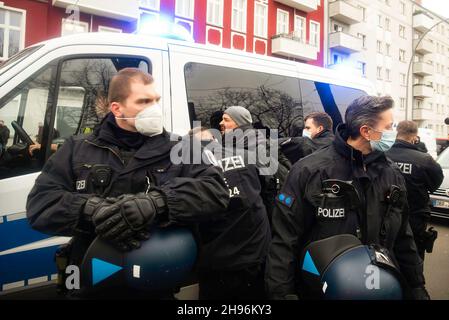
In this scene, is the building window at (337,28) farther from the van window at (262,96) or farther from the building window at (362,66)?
the van window at (262,96)

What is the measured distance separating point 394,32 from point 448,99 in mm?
14199

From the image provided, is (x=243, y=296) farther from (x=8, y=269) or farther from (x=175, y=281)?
(x=8, y=269)

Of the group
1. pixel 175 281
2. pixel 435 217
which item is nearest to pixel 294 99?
pixel 175 281

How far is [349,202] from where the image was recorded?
1.92 metres

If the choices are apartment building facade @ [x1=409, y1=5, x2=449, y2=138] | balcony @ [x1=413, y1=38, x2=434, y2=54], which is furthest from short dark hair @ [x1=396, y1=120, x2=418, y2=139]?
balcony @ [x1=413, y1=38, x2=434, y2=54]

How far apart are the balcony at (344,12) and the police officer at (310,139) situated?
24498 mm

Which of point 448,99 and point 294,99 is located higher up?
point 448,99

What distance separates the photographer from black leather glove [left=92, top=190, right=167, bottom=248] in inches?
57.4

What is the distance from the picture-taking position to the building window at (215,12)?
18.9 m

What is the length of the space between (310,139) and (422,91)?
38.4 meters

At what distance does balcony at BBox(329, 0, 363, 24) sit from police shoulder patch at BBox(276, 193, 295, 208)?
2680 centimetres

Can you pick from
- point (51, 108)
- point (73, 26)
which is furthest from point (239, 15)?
point (51, 108)
